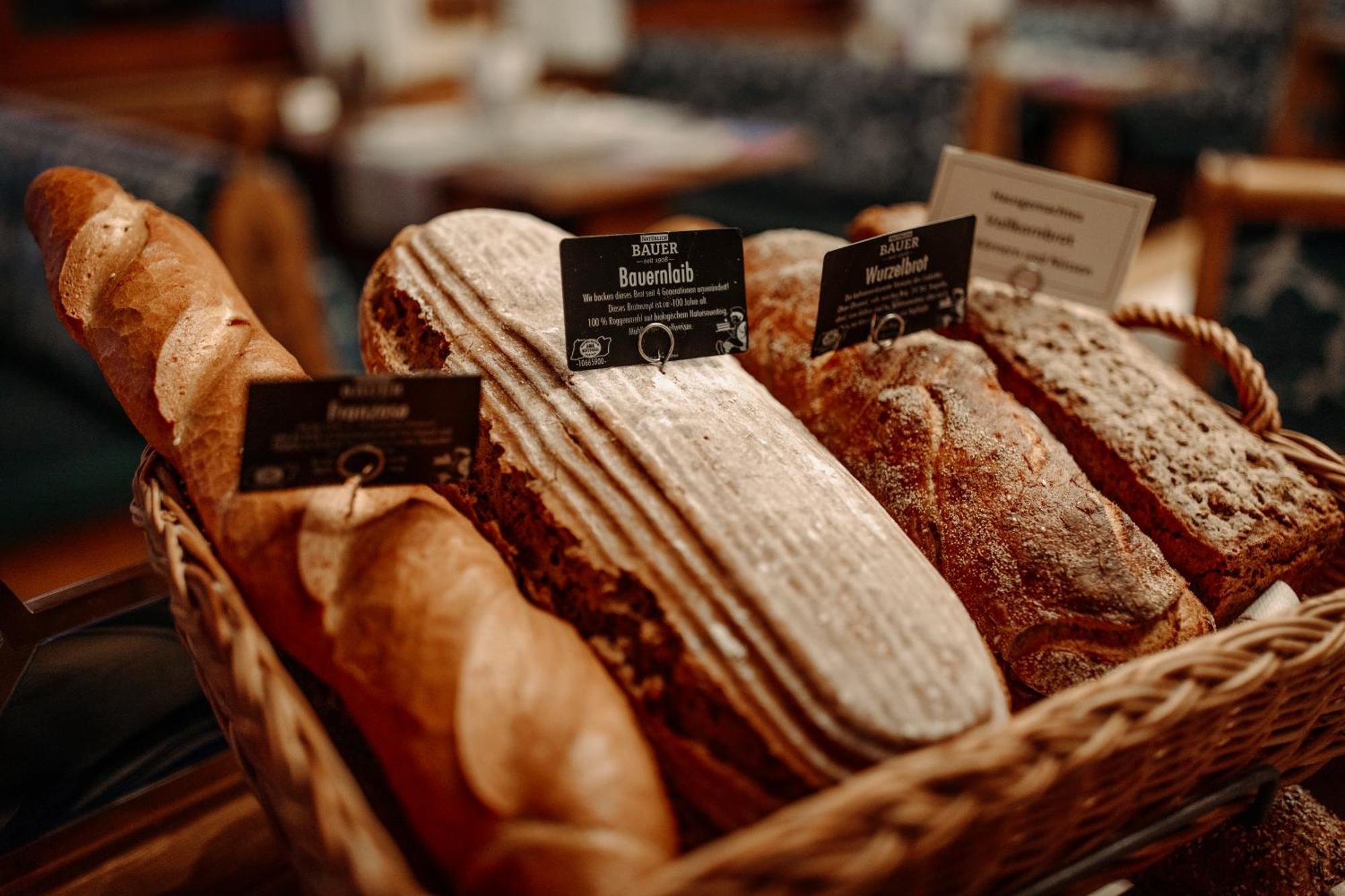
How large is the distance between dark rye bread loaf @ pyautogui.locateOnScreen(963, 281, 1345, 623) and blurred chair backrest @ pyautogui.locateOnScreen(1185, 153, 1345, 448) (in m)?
0.85

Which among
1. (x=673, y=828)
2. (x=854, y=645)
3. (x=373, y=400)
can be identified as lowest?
(x=673, y=828)

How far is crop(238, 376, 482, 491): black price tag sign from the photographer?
81 centimetres

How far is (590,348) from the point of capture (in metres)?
1.03

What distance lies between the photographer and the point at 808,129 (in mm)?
3945

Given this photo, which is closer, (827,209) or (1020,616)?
(1020,616)

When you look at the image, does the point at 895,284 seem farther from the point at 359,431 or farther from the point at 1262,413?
the point at 359,431

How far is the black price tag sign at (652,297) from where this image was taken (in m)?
0.99

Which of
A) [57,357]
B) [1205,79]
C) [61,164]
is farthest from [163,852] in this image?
[1205,79]

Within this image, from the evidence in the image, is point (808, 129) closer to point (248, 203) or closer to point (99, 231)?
point (248, 203)

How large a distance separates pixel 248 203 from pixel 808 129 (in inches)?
92.7

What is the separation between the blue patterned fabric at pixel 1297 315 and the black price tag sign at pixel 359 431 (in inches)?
69.5

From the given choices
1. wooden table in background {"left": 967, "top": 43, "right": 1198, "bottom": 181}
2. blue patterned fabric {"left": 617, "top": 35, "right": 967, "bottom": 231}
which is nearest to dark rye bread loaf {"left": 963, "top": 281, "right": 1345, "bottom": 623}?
blue patterned fabric {"left": 617, "top": 35, "right": 967, "bottom": 231}

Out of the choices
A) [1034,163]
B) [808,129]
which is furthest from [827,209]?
[1034,163]

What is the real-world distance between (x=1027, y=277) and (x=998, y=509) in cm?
44
